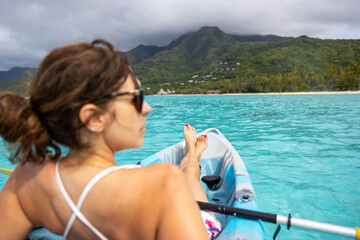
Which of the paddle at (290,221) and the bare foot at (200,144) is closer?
the paddle at (290,221)

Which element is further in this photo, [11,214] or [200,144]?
[200,144]

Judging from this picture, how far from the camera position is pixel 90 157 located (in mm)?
1011

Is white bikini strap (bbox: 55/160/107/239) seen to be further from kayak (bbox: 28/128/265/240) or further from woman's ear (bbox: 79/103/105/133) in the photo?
kayak (bbox: 28/128/265/240)

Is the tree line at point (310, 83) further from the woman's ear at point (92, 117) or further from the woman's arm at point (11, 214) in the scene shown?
the woman's arm at point (11, 214)

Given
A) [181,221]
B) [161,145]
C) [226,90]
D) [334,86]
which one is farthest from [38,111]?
[226,90]

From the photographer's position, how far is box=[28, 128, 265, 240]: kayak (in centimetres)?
159

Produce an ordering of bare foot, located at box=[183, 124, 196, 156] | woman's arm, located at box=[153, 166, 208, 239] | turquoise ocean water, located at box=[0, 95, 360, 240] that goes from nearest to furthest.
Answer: woman's arm, located at box=[153, 166, 208, 239]
turquoise ocean water, located at box=[0, 95, 360, 240]
bare foot, located at box=[183, 124, 196, 156]

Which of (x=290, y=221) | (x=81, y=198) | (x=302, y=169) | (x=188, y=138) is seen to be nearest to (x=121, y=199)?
(x=81, y=198)

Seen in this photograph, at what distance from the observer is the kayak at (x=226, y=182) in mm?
1629

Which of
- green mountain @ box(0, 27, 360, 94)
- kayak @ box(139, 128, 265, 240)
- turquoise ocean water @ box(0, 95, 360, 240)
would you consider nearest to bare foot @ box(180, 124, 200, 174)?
kayak @ box(139, 128, 265, 240)

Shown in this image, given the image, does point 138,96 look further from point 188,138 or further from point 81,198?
point 188,138

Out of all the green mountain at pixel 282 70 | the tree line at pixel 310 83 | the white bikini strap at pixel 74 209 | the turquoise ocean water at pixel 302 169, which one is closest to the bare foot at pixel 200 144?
the turquoise ocean water at pixel 302 169

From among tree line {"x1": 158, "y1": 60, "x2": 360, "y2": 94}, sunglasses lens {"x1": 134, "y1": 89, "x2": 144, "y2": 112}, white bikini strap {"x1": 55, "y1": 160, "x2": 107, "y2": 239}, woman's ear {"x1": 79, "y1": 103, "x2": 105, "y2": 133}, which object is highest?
sunglasses lens {"x1": 134, "y1": 89, "x2": 144, "y2": 112}

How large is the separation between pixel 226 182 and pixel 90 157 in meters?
2.50
